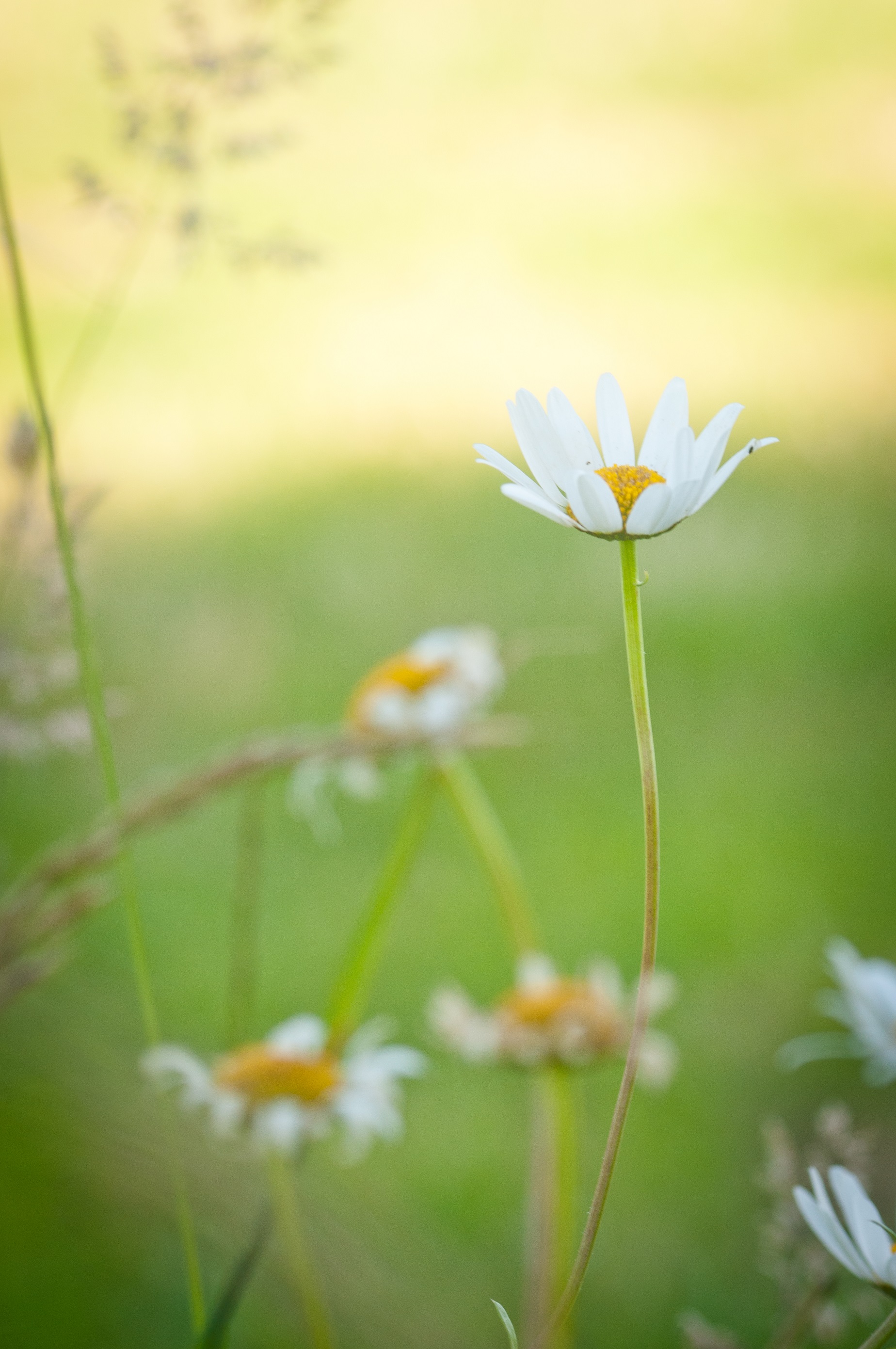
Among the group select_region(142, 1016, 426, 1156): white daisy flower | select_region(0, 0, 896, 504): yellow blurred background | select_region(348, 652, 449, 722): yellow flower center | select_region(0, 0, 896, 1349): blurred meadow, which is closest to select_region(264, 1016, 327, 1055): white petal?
select_region(142, 1016, 426, 1156): white daisy flower

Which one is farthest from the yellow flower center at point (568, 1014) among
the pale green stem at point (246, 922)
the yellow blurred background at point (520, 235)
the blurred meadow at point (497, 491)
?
the yellow blurred background at point (520, 235)

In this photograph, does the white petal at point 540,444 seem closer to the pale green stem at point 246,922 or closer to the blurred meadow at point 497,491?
the pale green stem at point 246,922

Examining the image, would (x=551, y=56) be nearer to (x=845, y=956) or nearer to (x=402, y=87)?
(x=402, y=87)

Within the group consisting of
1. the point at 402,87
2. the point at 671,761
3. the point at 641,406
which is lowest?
the point at 671,761

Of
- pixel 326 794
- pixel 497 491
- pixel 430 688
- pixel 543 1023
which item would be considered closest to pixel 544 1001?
pixel 543 1023

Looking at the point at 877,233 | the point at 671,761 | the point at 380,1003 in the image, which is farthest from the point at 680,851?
the point at 877,233

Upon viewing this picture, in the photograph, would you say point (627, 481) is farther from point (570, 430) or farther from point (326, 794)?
point (326, 794)
